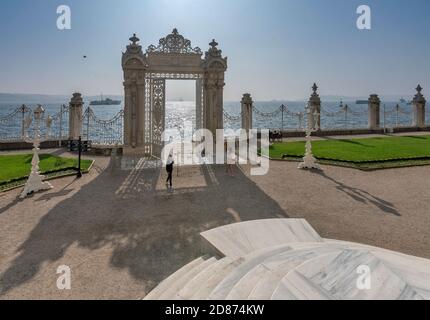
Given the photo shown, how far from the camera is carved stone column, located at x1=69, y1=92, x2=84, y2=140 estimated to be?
24.6m

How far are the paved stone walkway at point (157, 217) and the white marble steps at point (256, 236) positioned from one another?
17.7 inches

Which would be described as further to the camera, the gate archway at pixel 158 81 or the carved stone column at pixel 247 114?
the carved stone column at pixel 247 114

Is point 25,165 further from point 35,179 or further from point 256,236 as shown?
point 256,236

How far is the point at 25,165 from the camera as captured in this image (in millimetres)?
16453

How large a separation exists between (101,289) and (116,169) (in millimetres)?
11490

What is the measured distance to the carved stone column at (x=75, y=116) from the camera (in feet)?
80.8

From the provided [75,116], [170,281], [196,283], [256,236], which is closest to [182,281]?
[170,281]

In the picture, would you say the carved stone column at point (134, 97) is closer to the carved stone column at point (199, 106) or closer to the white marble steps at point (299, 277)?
the carved stone column at point (199, 106)

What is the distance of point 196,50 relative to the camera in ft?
62.2

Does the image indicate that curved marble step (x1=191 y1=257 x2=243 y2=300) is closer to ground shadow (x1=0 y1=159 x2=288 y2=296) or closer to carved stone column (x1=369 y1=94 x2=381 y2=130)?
ground shadow (x1=0 y1=159 x2=288 y2=296)

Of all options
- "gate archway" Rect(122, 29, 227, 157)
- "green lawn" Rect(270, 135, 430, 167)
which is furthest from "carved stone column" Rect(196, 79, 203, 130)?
"green lawn" Rect(270, 135, 430, 167)

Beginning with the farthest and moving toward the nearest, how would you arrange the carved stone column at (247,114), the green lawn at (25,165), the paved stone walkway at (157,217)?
the carved stone column at (247,114)
the green lawn at (25,165)
the paved stone walkway at (157,217)

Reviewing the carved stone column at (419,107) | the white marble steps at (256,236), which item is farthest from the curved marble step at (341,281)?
the carved stone column at (419,107)

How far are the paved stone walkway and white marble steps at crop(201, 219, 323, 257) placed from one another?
0.45 metres
